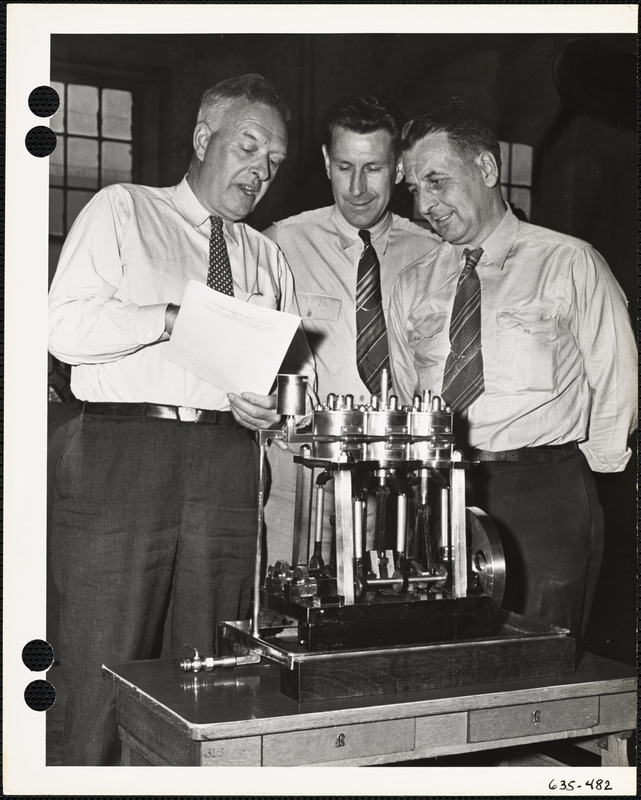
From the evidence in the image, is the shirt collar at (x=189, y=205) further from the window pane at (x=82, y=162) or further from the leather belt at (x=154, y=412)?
the leather belt at (x=154, y=412)

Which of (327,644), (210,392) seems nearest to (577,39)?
(210,392)

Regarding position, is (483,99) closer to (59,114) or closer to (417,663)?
(59,114)

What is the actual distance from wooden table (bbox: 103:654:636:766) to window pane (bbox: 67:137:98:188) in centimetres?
150

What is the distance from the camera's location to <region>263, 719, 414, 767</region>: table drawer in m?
2.23

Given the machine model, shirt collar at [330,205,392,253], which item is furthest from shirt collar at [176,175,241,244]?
the machine model

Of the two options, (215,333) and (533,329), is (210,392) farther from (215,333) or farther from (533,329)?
(533,329)

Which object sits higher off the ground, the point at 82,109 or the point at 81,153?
the point at 82,109

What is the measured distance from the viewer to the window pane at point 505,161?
11.4ft

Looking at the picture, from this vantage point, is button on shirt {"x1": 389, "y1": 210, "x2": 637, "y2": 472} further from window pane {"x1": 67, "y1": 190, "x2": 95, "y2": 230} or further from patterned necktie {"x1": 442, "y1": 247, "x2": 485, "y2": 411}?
window pane {"x1": 67, "y1": 190, "x2": 95, "y2": 230}

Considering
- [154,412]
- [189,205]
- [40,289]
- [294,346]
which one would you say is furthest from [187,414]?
[189,205]

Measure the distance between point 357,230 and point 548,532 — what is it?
4.19 feet

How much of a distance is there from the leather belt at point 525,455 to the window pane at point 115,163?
1502mm

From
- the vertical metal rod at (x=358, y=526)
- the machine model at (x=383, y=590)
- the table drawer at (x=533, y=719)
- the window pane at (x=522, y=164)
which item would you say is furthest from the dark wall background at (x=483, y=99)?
the vertical metal rod at (x=358, y=526)

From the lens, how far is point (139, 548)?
3.06 metres
